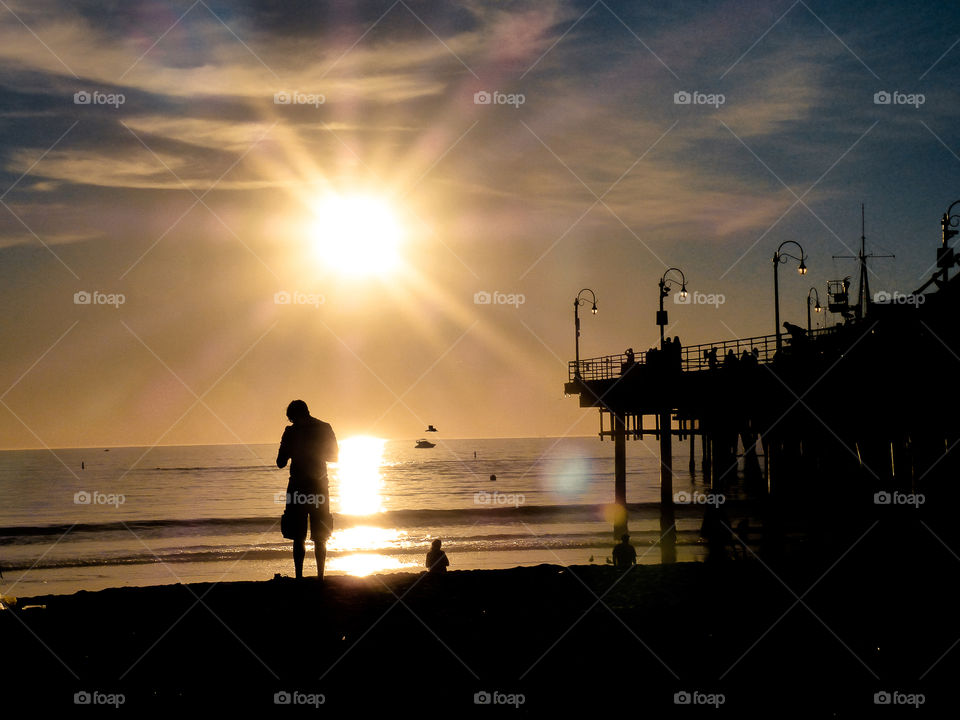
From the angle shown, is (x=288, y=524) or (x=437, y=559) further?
(x=437, y=559)

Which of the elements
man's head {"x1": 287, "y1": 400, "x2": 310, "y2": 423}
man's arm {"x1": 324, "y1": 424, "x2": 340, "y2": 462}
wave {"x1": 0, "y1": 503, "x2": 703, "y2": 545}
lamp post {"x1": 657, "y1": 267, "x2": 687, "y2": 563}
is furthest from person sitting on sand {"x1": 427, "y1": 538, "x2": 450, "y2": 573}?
wave {"x1": 0, "y1": 503, "x2": 703, "y2": 545}

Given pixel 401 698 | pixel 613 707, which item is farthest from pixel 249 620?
pixel 613 707

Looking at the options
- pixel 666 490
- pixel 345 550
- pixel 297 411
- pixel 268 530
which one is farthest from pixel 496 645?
pixel 268 530

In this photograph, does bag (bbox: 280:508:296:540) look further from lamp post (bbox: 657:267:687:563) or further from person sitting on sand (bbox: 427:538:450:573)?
lamp post (bbox: 657:267:687:563)

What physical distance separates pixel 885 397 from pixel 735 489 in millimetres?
65534

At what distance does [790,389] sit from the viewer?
25.6 metres

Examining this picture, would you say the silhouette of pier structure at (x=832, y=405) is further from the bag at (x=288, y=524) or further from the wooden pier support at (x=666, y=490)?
the bag at (x=288, y=524)

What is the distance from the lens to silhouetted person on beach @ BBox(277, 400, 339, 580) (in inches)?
418

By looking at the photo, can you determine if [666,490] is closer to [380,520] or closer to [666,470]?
[666,470]

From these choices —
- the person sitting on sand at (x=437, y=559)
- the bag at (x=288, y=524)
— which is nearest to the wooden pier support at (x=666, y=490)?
the person sitting on sand at (x=437, y=559)

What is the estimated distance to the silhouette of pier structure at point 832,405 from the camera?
20156 millimetres

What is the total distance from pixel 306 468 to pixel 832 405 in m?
17.9

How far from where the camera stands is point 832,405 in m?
24.2

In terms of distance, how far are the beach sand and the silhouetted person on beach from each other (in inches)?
37.8
